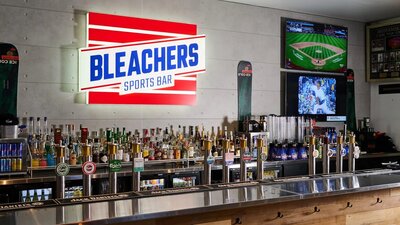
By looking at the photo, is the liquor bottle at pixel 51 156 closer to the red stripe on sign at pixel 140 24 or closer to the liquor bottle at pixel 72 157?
the liquor bottle at pixel 72 157

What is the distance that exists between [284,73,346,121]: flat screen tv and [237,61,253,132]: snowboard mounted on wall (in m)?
0.61

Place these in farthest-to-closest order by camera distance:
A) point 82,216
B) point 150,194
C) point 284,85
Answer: point 284,85 → point 150,194 → point 82,216

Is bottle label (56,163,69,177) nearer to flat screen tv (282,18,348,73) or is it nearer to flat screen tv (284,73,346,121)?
flat screen tv (284,73,346,121)

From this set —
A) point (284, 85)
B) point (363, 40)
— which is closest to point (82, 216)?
point (284, 85)

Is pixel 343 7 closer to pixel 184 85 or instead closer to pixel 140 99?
pixel 184 85

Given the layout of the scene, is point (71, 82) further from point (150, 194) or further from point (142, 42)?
point (150, 194)

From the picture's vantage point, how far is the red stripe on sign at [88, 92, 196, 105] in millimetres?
4805

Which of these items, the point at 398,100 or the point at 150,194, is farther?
the point at 398,100

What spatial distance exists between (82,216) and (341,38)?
5.67 metres

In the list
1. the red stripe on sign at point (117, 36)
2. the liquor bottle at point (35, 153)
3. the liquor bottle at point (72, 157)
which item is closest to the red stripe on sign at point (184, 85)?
the red stripe on sign at point (117, 36)

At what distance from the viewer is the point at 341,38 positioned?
675 cm

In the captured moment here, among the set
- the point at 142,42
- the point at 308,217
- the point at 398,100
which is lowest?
the point at 308,217

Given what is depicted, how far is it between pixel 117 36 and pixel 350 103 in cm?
392

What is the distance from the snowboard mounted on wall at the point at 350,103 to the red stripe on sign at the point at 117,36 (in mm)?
3284
